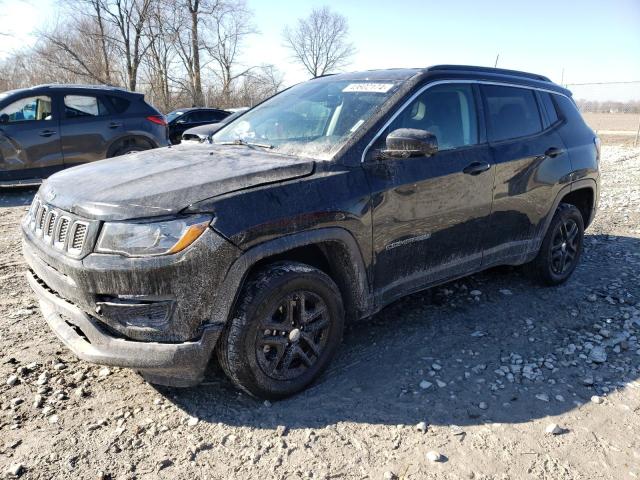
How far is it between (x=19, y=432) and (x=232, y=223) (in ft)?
5.10

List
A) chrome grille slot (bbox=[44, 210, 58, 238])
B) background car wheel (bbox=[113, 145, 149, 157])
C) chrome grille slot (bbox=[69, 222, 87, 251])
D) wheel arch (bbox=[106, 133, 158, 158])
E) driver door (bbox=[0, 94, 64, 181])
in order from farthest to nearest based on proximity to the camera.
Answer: background car wheel (bbox=[113, 145, 149, 157]), wheel arch (bbox=[106, 133, 158, 158]), driver door (bbox=[0, 94, 64, 181]), chrome grille slot (bbox=[44, 210, 58, 238]), chrome grille slot (bbox=[69, 222, 87, 251])

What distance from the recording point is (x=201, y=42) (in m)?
33.4

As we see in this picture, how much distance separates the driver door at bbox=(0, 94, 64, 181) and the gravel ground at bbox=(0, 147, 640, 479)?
16.0ft

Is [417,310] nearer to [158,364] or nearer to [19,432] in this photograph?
[158,364]

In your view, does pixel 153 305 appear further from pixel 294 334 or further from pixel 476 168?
pixel 476 168

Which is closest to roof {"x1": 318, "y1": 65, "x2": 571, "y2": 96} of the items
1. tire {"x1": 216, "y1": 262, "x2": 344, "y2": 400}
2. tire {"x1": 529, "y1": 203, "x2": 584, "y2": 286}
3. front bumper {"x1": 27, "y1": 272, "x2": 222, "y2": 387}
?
tire {"x1": 529, "y1": 203, "x2": 584, "y2": 286}

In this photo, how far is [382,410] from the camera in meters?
2.79

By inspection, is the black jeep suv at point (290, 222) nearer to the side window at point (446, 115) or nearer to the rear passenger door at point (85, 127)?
the side window at point (446, 115)

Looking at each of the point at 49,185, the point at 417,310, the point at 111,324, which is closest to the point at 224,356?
the point at 111,324

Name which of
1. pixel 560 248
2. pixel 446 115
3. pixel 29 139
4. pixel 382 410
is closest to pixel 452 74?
pixel 446 115

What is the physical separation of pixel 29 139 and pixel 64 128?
55cm

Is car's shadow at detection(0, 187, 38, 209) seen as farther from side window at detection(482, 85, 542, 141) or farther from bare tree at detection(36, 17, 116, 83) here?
bare tree at detection(36, 17, 116, 83)

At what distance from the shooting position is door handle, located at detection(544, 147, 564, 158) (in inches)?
165

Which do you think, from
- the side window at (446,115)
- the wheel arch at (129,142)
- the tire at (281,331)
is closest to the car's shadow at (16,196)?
the wheel arch at (129,142)
